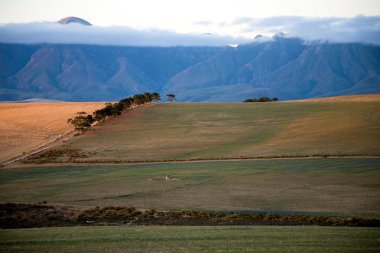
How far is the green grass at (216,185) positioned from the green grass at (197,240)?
34.5 ft

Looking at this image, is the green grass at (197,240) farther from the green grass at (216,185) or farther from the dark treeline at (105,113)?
the dark treeline at (105,113)

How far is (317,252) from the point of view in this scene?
61.6 ft

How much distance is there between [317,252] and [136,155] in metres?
56.1

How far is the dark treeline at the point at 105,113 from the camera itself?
96.7m

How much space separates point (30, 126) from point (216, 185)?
68.6m

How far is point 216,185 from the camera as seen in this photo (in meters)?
46.7

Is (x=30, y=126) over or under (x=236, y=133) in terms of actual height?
over

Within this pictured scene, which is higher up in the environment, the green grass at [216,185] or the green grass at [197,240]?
the green grass at [197,240]

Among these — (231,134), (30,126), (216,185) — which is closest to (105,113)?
(30,126)

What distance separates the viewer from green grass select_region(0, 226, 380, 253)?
19859 mm

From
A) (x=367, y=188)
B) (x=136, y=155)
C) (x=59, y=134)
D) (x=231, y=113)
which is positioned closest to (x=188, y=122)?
(x=231, y=113)

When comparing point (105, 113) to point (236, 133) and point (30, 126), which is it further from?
point (236, 133)

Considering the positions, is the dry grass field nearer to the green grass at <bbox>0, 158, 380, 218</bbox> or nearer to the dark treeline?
the dark treeline

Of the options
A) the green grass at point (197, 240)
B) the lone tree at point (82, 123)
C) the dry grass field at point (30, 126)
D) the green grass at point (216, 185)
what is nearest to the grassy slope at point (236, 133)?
the lone tree at point (82, 123)
